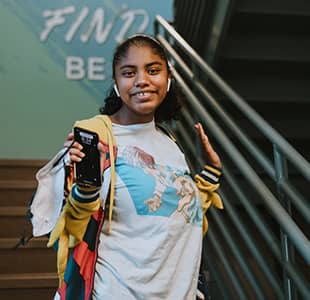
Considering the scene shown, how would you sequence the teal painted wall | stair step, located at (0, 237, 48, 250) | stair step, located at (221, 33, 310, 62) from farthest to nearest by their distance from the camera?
1. the teal painted wall
2. stair step, located at (221, 33, 310, 62)
3. stair step, located at (0, 237, 48, 250)

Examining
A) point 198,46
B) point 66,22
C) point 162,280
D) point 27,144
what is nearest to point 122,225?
point 162,280

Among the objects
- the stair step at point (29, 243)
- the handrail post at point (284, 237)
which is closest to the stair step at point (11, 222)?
the stair step at point (29, 243)

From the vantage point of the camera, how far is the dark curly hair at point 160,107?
1.02 meters

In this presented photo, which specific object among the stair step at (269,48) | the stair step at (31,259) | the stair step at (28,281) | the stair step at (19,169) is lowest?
the stair step at (28,281)

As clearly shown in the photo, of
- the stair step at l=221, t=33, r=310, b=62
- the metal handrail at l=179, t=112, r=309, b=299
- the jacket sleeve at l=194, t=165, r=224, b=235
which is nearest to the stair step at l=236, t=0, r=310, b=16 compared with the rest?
the stair step at l=221, t=33, r=310, b=62

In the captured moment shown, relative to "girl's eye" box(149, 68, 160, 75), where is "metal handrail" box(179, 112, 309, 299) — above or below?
below

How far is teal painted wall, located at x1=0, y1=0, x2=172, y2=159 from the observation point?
371cm

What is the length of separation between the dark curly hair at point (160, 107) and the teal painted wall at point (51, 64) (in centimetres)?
265

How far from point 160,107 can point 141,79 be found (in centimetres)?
21

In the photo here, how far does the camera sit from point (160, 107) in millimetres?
1183

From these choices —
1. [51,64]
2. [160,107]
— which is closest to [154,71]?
[160,107]

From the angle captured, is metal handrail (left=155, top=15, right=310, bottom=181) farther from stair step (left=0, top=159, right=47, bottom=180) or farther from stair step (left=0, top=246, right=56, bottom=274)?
stair step (left=0, top=159, right=47, bottom=180)

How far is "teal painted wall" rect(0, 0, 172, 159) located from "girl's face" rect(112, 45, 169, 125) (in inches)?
111

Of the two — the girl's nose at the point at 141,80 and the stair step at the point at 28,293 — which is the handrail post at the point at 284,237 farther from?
the stair step at the point at 28,293
